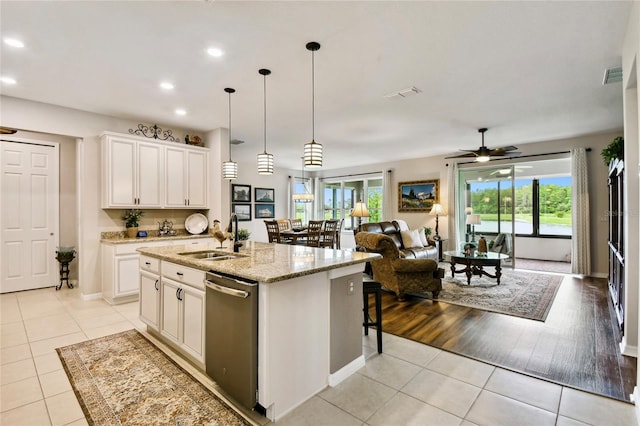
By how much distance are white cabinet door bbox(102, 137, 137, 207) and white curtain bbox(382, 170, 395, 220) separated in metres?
6.22

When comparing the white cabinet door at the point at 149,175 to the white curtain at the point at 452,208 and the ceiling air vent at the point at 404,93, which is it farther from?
the white curtain at the point at 452,208

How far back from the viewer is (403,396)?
7.11 ft

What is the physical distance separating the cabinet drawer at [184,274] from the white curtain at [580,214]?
6.80m

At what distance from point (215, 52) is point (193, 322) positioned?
7.67 feet

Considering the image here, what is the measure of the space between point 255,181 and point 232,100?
5307mm

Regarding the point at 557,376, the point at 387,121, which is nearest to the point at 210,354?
the point at 557,376

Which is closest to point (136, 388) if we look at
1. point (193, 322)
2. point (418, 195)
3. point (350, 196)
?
point (193, 322)

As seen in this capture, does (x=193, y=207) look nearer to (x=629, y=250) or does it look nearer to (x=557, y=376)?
(x=557, y=376)

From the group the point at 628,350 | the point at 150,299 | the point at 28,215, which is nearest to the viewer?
the point at 628,350

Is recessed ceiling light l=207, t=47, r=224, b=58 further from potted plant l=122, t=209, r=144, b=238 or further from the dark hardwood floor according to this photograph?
the dark hardwood floor

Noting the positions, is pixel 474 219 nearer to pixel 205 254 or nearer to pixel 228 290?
pixel 205 254

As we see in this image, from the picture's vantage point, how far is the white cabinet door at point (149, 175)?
15.3 ft

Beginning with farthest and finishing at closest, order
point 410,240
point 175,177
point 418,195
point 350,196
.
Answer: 1. point 350,196
2. point 418,195
3. point 410,240
4. point 175,177

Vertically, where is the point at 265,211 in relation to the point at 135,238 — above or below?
above
